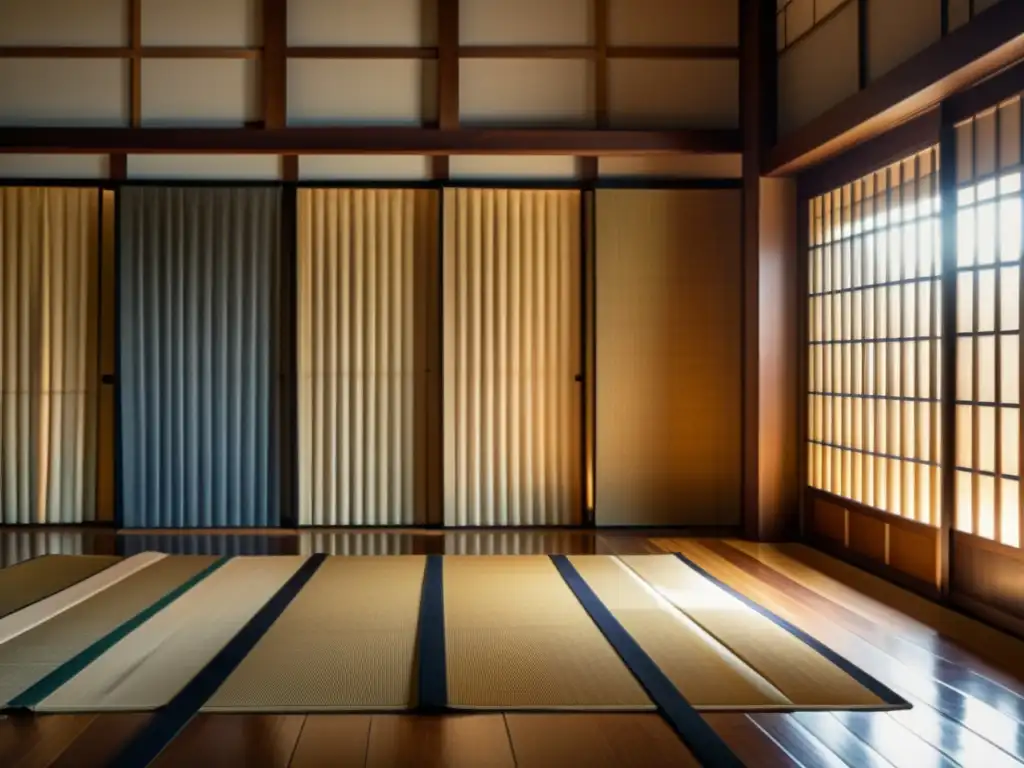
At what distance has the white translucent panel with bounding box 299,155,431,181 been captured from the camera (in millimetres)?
5711

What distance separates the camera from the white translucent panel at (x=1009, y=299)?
3.40 meters

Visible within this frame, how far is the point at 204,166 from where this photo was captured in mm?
5715

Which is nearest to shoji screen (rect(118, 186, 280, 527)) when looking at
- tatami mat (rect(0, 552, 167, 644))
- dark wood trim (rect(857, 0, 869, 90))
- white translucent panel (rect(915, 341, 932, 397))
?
tatami mat (rect(0, 552, 167, 644))

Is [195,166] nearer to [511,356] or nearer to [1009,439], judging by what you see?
[511,356]

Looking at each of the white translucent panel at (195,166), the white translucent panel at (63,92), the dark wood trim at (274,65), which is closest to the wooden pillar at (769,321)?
the dark wood trim at (274,65)

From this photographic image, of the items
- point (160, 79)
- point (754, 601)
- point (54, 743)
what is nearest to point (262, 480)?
point (160, 79)

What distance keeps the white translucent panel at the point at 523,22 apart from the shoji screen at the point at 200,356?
144 centimetres

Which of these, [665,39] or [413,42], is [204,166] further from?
[665,39]

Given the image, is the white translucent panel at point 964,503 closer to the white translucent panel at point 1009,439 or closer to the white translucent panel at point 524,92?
the white translucent panel at point 1009,439

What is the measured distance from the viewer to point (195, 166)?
5711 mm

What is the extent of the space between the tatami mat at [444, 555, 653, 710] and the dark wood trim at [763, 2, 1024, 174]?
2.21 m

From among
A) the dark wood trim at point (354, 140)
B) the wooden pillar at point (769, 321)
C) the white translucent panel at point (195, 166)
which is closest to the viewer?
the wooden pillar at point (769, 321)

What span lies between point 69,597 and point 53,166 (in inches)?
114

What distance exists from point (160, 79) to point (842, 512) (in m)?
4.21
